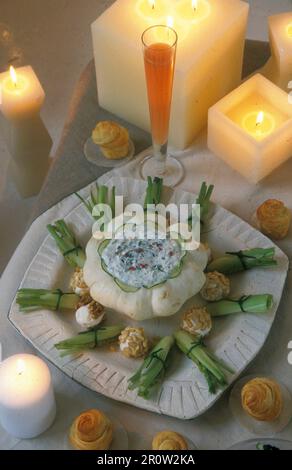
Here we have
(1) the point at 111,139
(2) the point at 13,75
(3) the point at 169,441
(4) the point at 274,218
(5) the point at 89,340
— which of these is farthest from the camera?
(2) the point at 13,75

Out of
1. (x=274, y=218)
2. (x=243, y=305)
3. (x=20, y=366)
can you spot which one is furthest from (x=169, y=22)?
(x=20, y=366)

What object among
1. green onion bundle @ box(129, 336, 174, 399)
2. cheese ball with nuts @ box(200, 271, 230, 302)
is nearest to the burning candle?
cheese ball with nuts @ box(200, 271, 230, 302)

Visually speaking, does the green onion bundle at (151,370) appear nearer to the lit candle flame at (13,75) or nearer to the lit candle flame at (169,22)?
the lit candle flame at (169,22)

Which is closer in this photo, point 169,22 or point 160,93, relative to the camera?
point 160,93

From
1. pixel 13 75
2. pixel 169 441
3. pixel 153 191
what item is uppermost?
pixel 13 75

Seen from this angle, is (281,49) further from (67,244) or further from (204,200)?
(67,244)

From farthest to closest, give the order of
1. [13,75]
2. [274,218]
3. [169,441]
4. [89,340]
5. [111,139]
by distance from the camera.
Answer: [13,75] < [111,139] < [274,218] < [89,340] < [169,441]

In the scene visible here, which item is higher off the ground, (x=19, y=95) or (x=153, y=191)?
(x=19, y=95)
